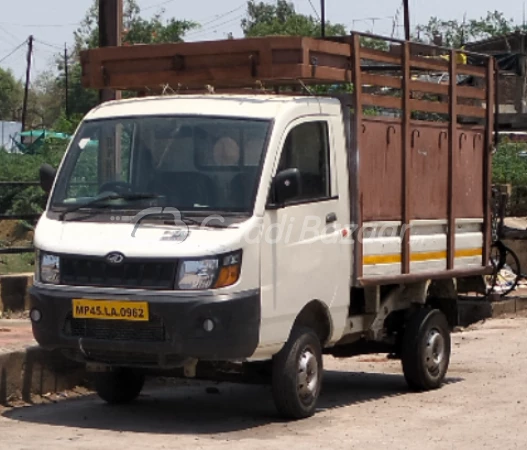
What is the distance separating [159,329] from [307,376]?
4.48 feet

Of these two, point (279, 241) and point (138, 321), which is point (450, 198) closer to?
point (279, 241)

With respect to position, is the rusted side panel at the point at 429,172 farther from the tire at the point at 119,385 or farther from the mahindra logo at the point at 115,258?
the mahindra logo at the point at 115,258

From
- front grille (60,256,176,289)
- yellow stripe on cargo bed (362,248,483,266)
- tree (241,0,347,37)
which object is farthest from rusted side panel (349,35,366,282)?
tree (241,0,347,37)

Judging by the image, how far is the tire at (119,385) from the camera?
32.7 ft

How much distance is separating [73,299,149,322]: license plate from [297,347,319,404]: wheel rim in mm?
1338

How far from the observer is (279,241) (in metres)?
8.98

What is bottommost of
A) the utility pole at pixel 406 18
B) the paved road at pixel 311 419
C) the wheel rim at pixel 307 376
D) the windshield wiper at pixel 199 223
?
the paved road at pixel 311 419

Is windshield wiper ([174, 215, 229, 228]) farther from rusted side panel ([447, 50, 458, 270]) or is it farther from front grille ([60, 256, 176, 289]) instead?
rusted side panel ([447, 50, 458, 270])

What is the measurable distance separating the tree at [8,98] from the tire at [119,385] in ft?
303

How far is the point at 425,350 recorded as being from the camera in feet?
36.0

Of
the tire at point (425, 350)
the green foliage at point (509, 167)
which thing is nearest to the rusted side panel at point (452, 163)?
the tire at point (425, 350)

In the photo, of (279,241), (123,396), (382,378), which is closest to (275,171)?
(279,241)

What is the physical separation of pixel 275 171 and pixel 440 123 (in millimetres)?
2702

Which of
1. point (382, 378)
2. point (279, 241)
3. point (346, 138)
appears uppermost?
point (346, 138)
